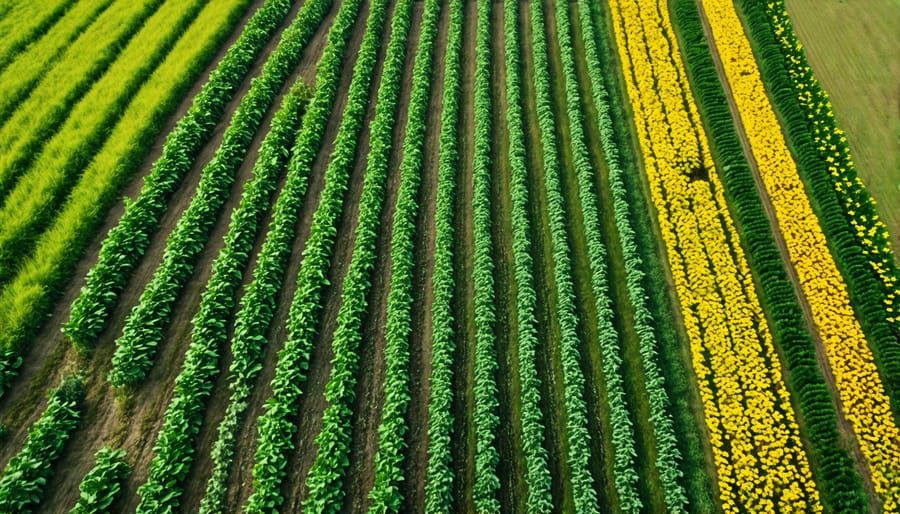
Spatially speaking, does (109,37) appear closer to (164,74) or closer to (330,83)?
(164,74)

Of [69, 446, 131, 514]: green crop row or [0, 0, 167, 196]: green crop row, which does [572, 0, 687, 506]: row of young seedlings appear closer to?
[69, 446, 131, 514]: green crop row

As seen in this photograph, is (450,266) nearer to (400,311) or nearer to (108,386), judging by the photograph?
(400,311)

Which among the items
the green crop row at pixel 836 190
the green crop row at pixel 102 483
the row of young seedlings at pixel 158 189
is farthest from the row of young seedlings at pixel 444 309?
the green crop row at pixel 836 190

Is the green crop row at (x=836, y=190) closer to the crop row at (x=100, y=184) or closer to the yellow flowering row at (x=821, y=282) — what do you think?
the yellow flowering row at (x=821, y=282)

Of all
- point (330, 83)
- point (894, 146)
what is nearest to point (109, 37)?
point (330, 83)

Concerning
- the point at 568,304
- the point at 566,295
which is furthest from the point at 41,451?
the point at 566,295
